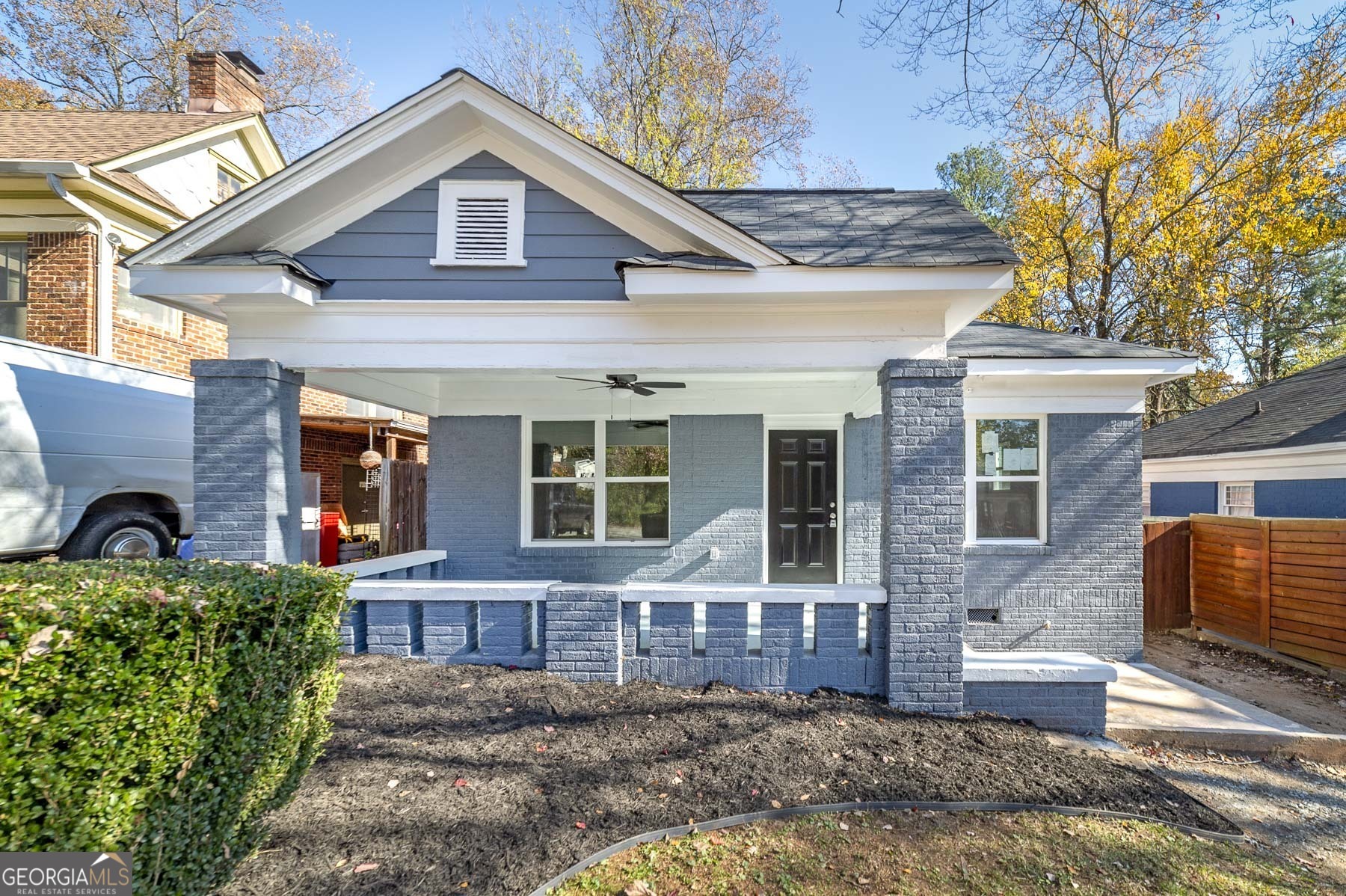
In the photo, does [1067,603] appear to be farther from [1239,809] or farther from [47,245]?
[47,245]

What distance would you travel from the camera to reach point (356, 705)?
4043 mm

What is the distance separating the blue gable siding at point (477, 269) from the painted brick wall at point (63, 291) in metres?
5.98

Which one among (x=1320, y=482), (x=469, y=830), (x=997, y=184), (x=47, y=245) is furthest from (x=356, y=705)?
(x=997, y=184)

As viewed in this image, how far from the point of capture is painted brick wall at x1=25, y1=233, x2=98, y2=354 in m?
8.05

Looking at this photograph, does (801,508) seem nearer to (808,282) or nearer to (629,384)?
(629,384)

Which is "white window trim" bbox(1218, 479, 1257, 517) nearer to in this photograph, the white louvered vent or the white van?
the white louvered vent

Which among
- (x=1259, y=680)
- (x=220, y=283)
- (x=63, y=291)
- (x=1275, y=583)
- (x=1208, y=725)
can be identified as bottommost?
(x=1259, y=680)

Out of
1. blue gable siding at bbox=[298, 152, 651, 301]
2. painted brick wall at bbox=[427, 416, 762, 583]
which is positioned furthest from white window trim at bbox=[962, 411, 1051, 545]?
blue gable siding at bbox=[298, 152, 651, 301]

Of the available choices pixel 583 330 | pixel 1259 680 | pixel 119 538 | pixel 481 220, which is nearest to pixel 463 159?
pixel 481 220

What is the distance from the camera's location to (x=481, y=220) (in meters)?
4.82

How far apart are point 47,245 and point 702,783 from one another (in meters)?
10.9

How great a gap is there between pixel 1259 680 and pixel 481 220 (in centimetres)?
893

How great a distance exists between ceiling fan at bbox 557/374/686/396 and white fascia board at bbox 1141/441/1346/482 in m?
7.85

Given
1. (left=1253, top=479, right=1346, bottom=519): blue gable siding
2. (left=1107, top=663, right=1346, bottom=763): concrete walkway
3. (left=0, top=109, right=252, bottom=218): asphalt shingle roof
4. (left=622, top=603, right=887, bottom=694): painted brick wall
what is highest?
(left=0, top=109, right=252, bottom=218): asphalt shingle roof
